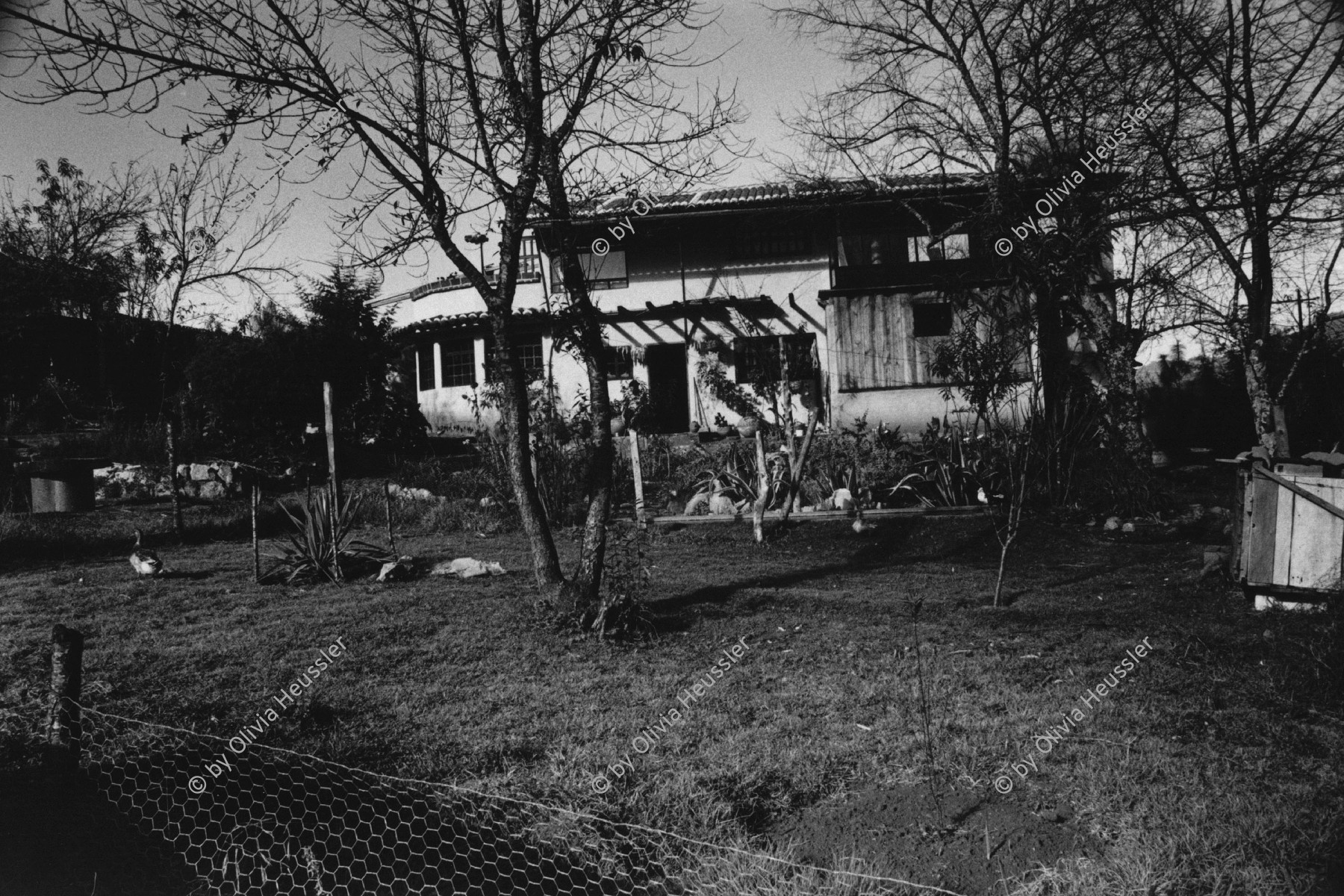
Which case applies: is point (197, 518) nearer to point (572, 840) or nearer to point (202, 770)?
point (202, 770)

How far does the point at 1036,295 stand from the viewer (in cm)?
1401

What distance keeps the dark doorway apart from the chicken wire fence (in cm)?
1580

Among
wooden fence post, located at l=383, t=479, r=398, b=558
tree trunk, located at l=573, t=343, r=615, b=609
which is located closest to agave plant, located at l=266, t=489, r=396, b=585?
wooden fence post, located at l=383, t=479, r=398, b=558

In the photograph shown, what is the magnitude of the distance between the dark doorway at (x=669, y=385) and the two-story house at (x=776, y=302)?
3 centimetres

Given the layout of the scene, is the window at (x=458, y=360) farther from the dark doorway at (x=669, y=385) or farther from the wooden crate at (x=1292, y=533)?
the wooden crate at (x=1292, y=533)

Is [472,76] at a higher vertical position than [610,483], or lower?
higher

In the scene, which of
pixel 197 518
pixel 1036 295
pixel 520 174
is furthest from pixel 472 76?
pixel 1036 295

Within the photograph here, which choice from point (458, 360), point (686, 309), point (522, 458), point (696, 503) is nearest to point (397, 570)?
point (522, 458)

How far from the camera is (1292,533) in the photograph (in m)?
6.00

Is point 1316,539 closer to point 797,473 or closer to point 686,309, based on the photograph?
point 797,473

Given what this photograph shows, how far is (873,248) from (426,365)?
1216 cm

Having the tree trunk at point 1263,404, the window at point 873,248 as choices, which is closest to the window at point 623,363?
the window at point 873,248

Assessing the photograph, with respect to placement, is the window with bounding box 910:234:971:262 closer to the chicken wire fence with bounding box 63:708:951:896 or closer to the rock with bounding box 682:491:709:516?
the rock with bounding box 682:491:709:516

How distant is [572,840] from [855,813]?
1115mm
